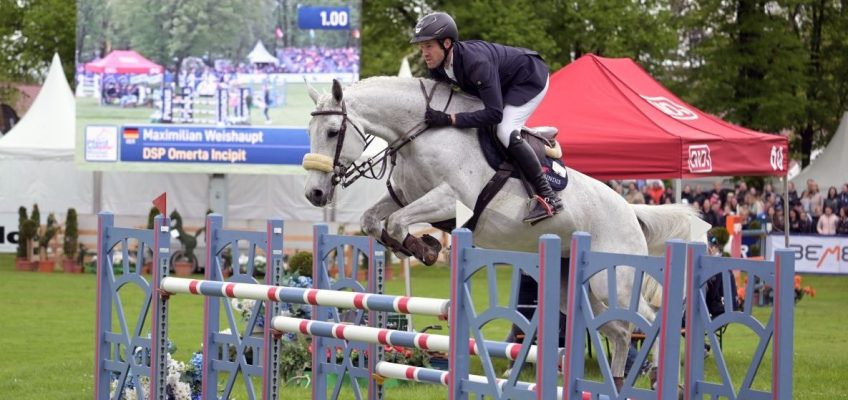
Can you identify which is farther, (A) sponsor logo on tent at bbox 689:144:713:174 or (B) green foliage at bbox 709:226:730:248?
(B) green foliage at bbox 709:226:730:248

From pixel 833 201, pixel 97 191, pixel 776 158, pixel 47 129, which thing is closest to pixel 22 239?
pixel 97 191

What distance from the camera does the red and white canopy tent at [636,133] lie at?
10.4 metres

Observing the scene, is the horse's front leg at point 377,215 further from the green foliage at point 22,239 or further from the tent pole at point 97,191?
the tent pole at point 97,191

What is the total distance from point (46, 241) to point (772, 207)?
13037 mm

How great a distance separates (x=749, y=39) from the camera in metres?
31.2

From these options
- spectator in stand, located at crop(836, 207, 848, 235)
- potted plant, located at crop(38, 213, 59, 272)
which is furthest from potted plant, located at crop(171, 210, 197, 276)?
spectator in stand, located at crop(836, 207, 848, 235)

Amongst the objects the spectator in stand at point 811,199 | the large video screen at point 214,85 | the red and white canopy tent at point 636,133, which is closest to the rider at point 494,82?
the red and white canopy tent at point 636,133

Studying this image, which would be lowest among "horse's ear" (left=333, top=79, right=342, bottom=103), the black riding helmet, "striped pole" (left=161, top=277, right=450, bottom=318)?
"striped pole" (left=161, top=277, right=450, bottom=318)

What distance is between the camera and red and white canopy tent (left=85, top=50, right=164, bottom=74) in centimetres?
2167

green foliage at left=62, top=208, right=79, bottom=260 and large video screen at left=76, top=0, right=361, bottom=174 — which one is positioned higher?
large video screen at left=76, top=0, right=361, bottom=174

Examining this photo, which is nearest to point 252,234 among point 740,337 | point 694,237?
point 694,237

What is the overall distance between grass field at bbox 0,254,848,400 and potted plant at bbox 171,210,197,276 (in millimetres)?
1486

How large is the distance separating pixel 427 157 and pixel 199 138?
14848 millimetres

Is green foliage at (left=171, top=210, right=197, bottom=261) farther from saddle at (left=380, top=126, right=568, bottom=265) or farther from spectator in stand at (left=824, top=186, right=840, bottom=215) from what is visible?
saddle at (left=380, top=126, right=568, bottom=265)
